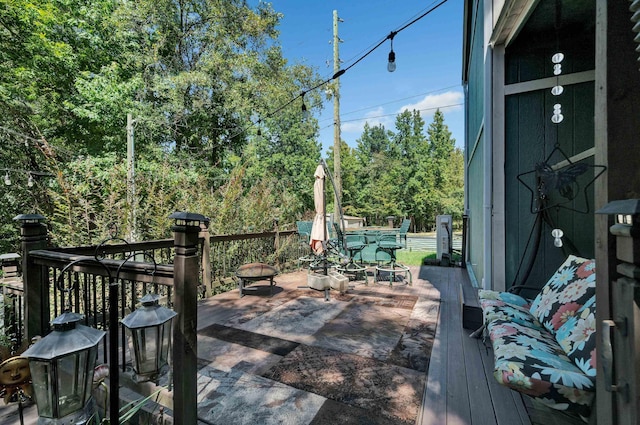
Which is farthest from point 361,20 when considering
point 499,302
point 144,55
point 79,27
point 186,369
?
point 186,369

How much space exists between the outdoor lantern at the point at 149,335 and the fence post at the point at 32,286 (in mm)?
1514

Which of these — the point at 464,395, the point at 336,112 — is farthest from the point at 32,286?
the point at 336,112

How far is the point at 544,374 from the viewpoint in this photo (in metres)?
1.37

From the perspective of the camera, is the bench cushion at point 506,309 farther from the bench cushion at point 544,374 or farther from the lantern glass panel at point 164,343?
the lantern glass panel at point 164,343

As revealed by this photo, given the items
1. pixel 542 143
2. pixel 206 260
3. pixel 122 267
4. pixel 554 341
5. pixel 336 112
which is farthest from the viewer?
pixel 336 112

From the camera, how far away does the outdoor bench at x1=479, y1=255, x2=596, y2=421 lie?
1.33 m

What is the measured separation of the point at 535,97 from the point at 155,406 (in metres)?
4.07

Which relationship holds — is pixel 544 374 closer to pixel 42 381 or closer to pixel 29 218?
pixel 42 381

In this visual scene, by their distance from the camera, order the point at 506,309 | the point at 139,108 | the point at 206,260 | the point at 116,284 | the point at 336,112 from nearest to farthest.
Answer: the point at 116,284 < the point at 506,309 < the point at 206,260 < the point at 139,108 < the point at 336,112

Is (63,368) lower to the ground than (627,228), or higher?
lower

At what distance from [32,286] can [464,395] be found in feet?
10.7

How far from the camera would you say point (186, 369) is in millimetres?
1507

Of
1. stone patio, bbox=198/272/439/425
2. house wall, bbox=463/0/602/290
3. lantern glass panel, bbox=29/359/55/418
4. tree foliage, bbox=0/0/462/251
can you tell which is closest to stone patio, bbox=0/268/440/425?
stone patio, bbox=198/272/439/425

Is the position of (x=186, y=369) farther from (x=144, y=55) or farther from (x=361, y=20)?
(x=361, y=20)
